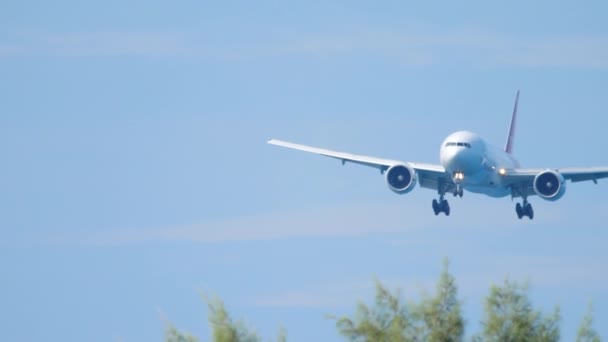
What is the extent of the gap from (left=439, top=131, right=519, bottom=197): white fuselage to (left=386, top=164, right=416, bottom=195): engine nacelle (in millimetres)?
2754

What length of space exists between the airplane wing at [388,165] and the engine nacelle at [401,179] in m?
0.64

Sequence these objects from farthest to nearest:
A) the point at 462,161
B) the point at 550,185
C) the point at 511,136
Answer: the point at 511,136 < the point at 550,185 < the point at 462,161

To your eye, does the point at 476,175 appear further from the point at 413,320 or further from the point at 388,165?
the point at 413,320

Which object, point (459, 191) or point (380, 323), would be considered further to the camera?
point (459, 191)

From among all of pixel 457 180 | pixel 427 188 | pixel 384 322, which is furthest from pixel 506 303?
pixel 427 188

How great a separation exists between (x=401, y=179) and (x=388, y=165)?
4.46m

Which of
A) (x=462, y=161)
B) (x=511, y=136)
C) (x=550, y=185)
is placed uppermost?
(x=511, y=136)

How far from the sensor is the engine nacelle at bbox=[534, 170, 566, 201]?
76.1 meters

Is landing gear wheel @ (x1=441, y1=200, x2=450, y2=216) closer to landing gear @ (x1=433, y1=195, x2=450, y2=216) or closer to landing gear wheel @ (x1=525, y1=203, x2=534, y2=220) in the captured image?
landing gear @ (x1=433, y1=195, x2=450, y2=216)

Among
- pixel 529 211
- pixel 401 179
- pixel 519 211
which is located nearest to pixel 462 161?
pixel 401 179

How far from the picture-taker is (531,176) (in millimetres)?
77375

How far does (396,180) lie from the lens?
76.8 metres

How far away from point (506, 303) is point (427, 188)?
1863 inches

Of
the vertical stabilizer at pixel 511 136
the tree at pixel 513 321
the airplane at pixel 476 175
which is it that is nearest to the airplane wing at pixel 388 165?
the airplane at pixel 476 175
